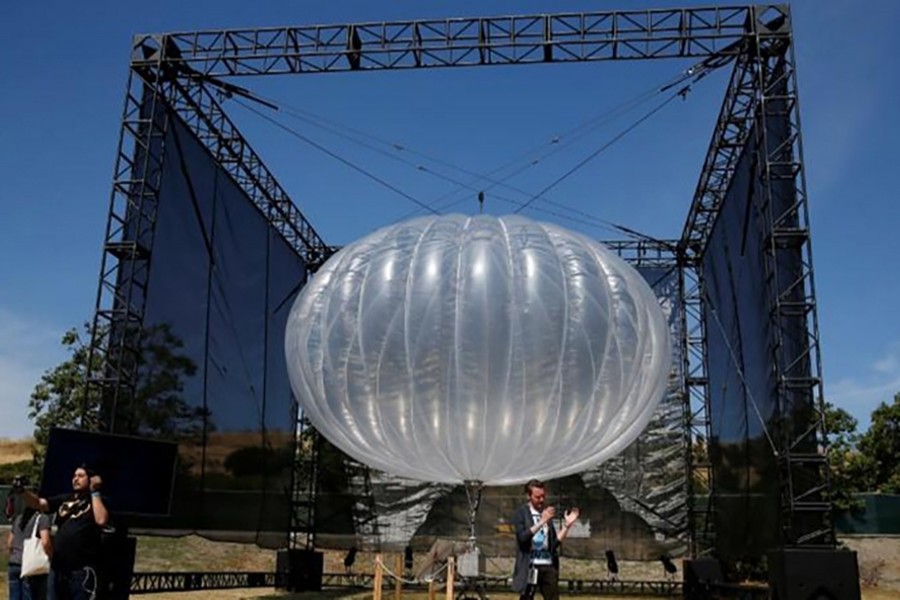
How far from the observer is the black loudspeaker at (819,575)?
1017 cm

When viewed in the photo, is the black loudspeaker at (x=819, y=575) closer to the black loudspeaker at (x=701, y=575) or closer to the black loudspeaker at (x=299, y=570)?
the black loudspeaker at (x=701, y=575)

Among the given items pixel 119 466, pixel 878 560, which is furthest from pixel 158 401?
pixel 878 560

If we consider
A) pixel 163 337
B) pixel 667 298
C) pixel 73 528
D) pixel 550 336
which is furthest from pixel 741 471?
pixel 73 528

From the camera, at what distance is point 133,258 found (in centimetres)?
1228

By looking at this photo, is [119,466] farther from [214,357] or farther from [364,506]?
[364,506]

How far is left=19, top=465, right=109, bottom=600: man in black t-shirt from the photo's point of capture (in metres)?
5.58

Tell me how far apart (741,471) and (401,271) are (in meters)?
9.45

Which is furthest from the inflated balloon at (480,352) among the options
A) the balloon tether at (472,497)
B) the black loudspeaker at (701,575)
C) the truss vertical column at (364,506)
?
the truss vertical column at (364,506)

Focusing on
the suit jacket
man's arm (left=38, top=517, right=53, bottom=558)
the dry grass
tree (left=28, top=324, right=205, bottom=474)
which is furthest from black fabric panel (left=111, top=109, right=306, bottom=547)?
the dry grass

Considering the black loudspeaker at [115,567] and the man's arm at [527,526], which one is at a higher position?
the man's arm at [527,526]

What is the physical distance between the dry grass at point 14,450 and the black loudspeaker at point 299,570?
32085 millimetres

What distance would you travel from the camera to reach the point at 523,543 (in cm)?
648

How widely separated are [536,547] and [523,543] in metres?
0.15

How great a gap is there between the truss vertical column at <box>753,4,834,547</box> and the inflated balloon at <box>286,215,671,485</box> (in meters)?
3.39
